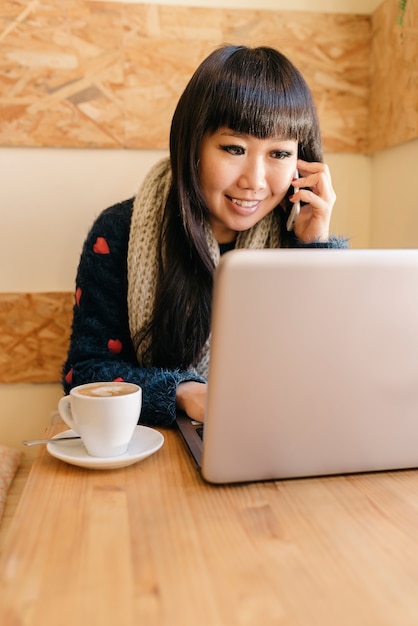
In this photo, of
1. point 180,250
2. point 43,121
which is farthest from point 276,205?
point 43,121

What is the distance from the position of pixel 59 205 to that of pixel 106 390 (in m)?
0.96

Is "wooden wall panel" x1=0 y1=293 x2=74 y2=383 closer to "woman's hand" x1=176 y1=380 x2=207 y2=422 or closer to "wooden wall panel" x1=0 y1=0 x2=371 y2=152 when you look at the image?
"wooden wall panel" x1=0 y1=0 x2=371 y2=152

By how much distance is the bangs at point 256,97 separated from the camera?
1.11 meters

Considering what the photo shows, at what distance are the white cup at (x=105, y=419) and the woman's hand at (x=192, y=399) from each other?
0.54 feet

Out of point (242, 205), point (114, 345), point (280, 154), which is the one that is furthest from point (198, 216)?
point (114, 345)

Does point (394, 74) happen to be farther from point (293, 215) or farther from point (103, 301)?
point (103, 301)

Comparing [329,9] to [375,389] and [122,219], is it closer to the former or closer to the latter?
[122,219]

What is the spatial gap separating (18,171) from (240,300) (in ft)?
3.85

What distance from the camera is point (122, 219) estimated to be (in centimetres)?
132

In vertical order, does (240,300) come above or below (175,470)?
above

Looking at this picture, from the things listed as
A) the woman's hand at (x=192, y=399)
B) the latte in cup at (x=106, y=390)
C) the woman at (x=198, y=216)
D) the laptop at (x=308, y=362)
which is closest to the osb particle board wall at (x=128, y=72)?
the woman at (x=198, y=216)

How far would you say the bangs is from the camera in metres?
1.11

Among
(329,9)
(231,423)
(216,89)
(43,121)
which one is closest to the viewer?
(231,423)

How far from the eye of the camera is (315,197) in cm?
127
